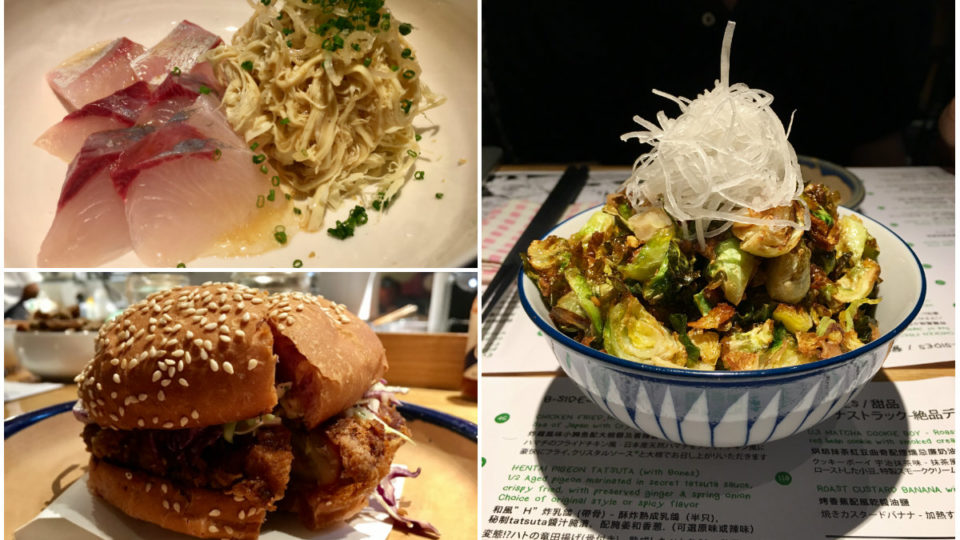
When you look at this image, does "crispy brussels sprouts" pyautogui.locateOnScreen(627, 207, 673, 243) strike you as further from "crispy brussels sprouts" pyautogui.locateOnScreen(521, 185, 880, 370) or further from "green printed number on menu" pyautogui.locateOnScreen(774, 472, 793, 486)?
"green printed number on menu" pyautogui.locateOnScreen(774, 472, 793, 486)

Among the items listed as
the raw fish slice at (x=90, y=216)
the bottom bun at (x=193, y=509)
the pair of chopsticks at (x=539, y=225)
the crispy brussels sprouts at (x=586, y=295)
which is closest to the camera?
the crispy brussels sprouts at (x=586, y=295)

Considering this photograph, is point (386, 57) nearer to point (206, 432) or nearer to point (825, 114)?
point (206, 432)

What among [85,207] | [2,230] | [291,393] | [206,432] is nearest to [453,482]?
[291,393]

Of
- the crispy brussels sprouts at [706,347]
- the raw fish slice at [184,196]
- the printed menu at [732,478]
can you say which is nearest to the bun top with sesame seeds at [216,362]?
the raw fish slice at [184,196]

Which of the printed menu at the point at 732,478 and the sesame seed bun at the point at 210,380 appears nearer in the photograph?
the printed menu at the point at 732,478

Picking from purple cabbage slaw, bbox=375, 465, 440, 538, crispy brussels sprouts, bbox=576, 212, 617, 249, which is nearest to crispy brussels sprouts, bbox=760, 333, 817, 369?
crispy brussels sprouts, bbox=576, 212, 617, 249

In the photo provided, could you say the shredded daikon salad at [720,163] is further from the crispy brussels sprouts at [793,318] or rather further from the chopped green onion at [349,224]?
the chopped green onion at [349,224]

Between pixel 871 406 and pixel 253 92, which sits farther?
pixel 253 92

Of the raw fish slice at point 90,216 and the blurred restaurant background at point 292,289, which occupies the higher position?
the raw fish slice at point 90,216
